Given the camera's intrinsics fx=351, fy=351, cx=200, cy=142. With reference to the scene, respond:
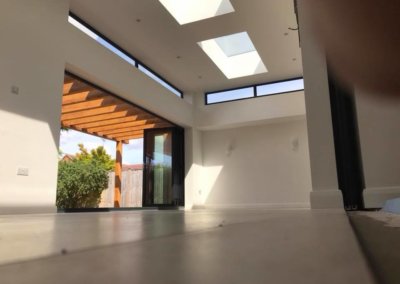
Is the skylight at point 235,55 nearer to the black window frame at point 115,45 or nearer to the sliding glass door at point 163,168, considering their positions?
the black window frame at point 115,45

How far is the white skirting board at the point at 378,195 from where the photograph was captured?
2365 millimetres

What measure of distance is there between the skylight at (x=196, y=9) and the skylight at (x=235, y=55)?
1.04 metres

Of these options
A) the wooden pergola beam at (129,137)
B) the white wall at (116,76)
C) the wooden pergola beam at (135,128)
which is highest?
the white wall at (116,76)

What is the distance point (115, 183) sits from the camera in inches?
352

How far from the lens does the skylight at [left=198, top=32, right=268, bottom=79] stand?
22.5ft

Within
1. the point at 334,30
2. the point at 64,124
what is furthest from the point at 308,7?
the point at 64,124

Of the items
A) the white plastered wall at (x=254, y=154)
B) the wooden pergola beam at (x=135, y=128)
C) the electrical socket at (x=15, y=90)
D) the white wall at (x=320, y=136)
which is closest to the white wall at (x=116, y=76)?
the wooden pergola beam at (x=135, y=128)

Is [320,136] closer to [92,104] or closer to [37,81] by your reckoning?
[37,81]

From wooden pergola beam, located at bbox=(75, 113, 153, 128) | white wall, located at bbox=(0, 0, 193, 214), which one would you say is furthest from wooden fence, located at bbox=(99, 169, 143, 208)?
white wall, located at bbox=(0, 0, 193, 214)

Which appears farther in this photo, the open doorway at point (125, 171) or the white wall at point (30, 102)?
the open doorway at point (125, 171)

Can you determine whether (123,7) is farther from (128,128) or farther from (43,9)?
(128,128)

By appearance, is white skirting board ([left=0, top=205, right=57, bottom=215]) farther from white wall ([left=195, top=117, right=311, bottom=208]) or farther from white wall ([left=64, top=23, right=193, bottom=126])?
white wall ([left=195, top=117, right=311, bottom=208])

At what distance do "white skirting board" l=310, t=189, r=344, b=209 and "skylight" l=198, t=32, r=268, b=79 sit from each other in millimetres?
4429

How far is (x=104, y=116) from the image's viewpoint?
7.56 metres
